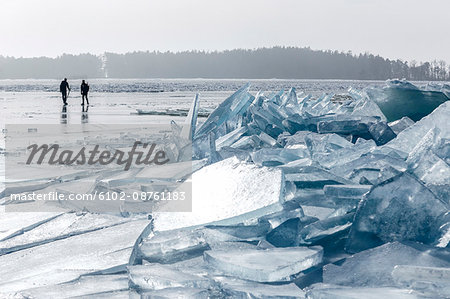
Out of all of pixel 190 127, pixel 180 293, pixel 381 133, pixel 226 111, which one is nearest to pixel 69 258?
pixel 180 293

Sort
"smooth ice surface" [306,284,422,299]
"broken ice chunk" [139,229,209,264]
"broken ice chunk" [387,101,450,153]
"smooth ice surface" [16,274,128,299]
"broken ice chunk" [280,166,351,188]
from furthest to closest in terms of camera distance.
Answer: "broken ice chunk" [387,101,450,153] < "broken ice chunk" [280,166,351,188] < "broken ice chunk" [139,229,209,264] < "smooth ice surface" [16,274,128,299] < "smooth ice surface" [306,284,422,299]

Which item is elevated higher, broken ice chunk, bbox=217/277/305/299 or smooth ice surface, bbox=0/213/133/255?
broken ice chunk, bbox=217/277/305/299

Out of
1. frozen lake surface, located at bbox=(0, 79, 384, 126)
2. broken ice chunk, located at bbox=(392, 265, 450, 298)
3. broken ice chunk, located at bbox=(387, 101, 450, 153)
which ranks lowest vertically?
frozen lake surface, located at bbox=(0, 79, 384, 126)

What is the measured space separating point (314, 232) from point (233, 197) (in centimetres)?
40

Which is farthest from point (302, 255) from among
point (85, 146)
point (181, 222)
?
point (85, 146)

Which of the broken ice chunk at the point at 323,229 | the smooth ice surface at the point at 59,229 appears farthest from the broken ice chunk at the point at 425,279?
the smooth ice surface at the point at 59,229

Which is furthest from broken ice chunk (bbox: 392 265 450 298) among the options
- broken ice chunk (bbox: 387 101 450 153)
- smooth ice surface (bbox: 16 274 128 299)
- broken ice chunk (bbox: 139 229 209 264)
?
broken ice chunk (bbox: 387 101 450 153)

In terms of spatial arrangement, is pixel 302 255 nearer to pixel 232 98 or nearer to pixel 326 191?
pixel 326 191

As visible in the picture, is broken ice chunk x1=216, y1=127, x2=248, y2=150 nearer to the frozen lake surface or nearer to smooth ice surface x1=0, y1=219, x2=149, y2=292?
the frozen lake surface

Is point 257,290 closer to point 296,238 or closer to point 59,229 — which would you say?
point 296,238

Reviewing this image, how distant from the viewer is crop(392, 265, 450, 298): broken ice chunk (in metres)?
1.58

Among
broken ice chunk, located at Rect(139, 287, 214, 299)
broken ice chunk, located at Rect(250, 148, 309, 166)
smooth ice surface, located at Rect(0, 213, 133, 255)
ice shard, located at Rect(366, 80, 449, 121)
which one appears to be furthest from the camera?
ice shard, located at Rect(366, 80, 449, 121)

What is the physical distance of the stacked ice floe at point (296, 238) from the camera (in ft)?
5.77

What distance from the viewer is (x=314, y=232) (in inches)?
84.1
